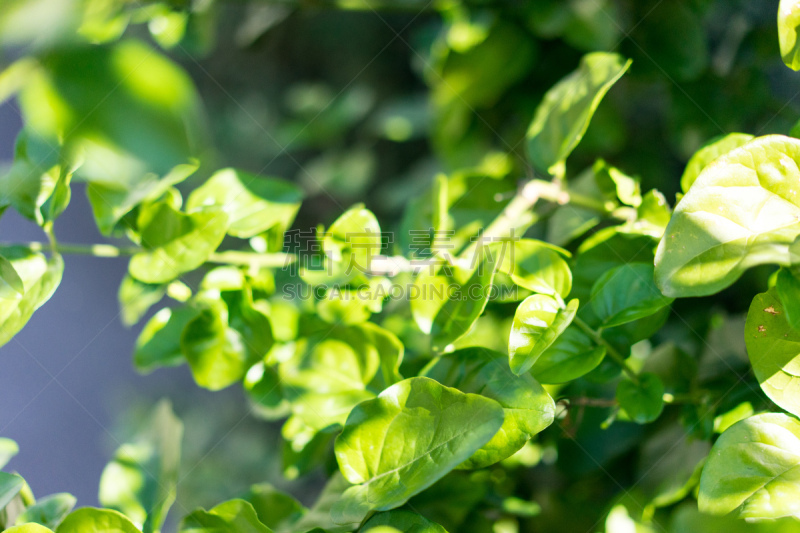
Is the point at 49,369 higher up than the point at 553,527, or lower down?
lower down

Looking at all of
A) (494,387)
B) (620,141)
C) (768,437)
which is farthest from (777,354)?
(620,141)

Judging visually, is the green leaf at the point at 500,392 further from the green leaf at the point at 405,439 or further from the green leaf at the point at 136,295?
the green leaf at the point at 136,295

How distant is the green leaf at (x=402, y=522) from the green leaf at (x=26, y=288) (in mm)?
287

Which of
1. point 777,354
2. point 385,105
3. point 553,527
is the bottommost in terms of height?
point 553,527

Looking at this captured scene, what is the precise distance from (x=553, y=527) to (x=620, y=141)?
53 cm

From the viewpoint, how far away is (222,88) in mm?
1132

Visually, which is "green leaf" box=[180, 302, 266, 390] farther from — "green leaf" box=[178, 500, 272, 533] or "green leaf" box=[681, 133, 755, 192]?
"green leaf" box=[681, 133, 755, 192]

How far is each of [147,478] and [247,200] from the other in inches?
10.3

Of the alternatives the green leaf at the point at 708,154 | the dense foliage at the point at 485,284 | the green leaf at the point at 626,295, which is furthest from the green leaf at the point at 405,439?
the green leaf at the point at 708,154

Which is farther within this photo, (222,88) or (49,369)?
(222,88)

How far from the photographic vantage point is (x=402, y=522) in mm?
335

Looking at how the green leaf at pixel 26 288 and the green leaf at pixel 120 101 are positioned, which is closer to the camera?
the green leaf at pixel 120 101

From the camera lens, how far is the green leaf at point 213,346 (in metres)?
0.46

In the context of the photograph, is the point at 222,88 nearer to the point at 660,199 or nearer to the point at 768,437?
the point at 660,199
